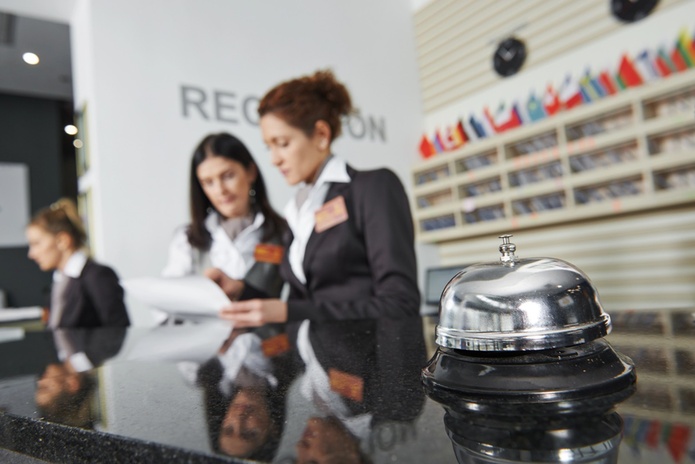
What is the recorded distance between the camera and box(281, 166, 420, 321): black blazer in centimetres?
140

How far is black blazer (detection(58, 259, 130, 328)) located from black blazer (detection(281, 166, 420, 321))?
1426 mm

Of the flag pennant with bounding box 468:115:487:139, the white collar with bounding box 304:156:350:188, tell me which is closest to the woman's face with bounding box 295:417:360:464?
the white collar with bounding box 304:156:350:188

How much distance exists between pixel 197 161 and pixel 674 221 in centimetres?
264

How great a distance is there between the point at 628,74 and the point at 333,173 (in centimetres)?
208

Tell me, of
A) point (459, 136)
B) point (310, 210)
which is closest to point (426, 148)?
point (459, 136)

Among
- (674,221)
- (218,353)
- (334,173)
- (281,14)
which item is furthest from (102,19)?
(674,221)

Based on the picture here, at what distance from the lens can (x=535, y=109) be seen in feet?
10.6

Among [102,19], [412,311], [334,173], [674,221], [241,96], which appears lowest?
[412,311]

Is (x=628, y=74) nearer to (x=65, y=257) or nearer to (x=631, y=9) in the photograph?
(x=631, y=9)

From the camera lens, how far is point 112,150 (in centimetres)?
271

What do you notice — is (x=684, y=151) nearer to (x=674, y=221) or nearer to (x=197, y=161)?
(x=674, y=221)

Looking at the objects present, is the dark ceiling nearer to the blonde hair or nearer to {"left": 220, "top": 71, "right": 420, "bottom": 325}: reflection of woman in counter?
the blonde hair

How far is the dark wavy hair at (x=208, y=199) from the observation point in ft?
9.00

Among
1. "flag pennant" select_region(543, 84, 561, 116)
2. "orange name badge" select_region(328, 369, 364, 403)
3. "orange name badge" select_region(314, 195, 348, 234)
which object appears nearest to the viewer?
"orange name badge" select_region(328, 369, 364, 403)
